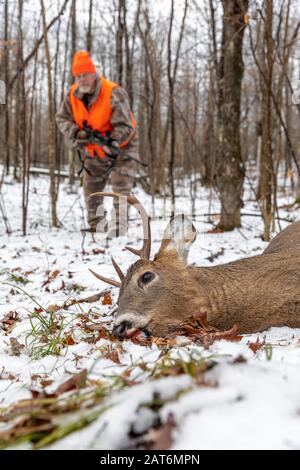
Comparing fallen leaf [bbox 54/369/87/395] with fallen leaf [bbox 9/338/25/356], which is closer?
fallen leaf [bbox 54/369/87/395]

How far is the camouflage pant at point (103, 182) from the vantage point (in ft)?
28.1

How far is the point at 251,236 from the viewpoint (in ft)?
25.3

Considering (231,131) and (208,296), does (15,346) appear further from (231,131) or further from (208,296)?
(231,131)

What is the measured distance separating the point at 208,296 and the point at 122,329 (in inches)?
27.0

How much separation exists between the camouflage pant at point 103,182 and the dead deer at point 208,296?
5112 mm

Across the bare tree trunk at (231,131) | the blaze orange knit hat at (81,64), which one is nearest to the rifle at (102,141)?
the blaze orange knit hat at (81,64)

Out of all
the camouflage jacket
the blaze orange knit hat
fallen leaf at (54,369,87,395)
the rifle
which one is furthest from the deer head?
the blaze orange knit hat

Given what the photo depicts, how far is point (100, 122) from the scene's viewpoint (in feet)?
26.9

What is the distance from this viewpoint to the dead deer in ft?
9.84

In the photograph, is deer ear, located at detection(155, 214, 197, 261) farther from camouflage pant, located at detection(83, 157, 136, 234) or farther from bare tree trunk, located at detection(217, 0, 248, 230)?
camouflage pant, located at detection(83, 157, 136, 234)

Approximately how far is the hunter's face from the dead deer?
5104 mm

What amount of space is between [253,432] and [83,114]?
7498 millimetres

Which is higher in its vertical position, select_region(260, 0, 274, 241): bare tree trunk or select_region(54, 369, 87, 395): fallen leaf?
select_region(260, 0, 274, 241): bare tree trunk
